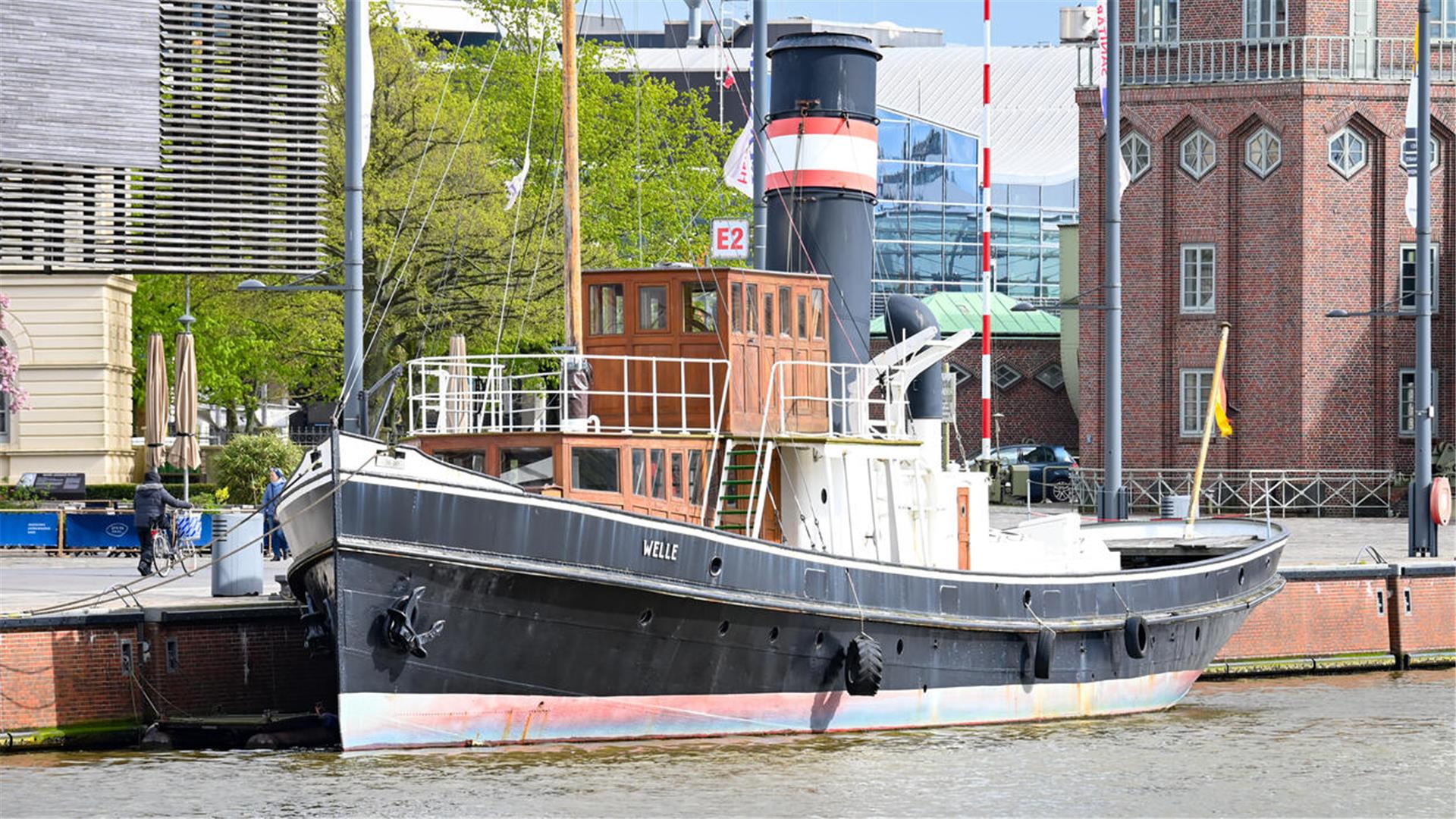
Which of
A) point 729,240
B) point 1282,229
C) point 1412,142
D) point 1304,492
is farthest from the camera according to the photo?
point 1282,229

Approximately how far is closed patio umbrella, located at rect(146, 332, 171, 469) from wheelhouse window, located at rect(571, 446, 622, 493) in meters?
14.8

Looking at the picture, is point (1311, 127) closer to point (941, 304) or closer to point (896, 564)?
point (941, 304)

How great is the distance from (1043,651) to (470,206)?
74.2 feet

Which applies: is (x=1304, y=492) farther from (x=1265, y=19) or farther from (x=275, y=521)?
(x=275, y=521)

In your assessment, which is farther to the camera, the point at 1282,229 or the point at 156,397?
the point at 1282,229

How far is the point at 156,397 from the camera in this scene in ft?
111

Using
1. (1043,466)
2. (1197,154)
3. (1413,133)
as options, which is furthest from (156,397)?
(1043,466)

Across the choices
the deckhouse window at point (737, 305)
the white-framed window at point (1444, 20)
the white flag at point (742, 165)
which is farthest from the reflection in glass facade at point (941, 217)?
the deckhouse window at point (737, 305)

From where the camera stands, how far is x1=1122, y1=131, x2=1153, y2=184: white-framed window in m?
49.8

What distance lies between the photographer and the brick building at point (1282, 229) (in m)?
48.2

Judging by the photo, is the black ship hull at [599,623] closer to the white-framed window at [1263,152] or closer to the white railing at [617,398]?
the white railing at [617,398]

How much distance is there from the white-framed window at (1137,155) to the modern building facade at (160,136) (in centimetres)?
2307

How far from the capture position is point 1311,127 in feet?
158

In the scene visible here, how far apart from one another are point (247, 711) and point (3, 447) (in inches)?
1182
